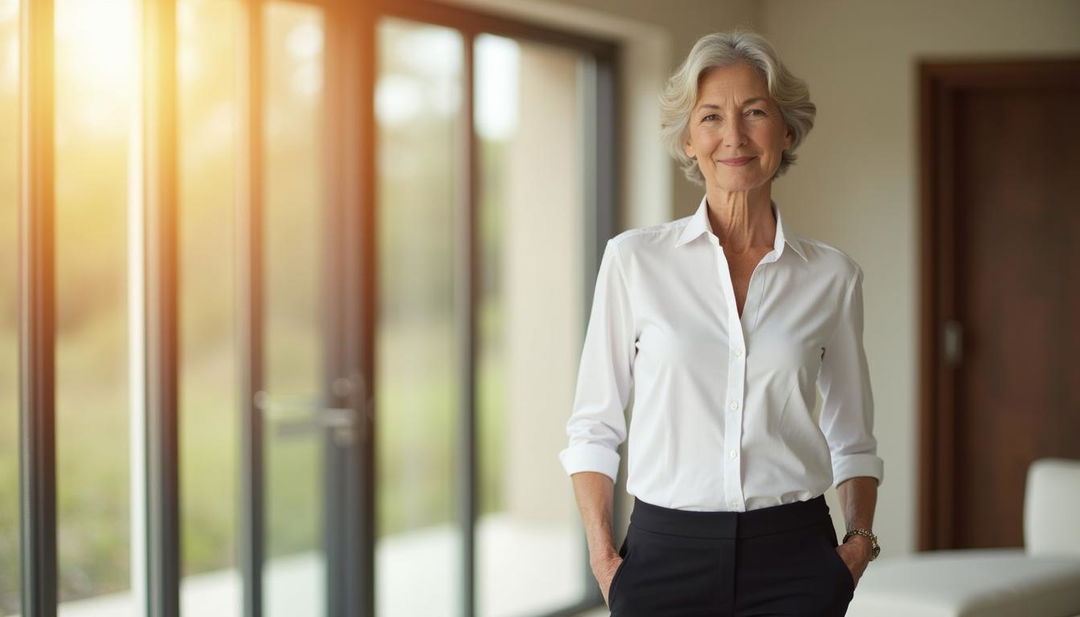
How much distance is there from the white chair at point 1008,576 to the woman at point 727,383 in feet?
3.96

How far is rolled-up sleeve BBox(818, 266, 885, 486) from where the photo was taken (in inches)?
76.3

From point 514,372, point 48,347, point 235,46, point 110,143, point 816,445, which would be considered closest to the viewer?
point 816,445

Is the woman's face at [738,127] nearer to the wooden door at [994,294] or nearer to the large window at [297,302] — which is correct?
the large window at [297,302]

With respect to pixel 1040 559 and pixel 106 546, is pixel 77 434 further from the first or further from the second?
pixel 1040 559

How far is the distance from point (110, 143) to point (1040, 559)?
8.96ft

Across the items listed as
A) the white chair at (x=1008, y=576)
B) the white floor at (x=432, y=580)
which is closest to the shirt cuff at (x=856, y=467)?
the white chair at (x=1008, y=576)

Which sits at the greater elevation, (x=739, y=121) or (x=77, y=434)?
(x=739, y=121)

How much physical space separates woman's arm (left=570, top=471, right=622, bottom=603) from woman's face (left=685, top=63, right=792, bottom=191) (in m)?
0.49

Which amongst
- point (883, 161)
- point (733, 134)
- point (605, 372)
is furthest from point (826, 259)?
point (883, 161)

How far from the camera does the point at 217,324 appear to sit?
314 cm

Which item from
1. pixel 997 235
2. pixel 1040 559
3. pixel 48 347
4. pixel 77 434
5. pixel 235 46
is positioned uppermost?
pixel 235 46

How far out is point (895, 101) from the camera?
15.6 feet

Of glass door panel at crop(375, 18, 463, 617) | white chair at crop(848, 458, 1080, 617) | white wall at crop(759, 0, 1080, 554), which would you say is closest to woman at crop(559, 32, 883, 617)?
white chair at crop(848, 458, 1080, 617)

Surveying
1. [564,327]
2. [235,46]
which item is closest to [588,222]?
[564,327]
